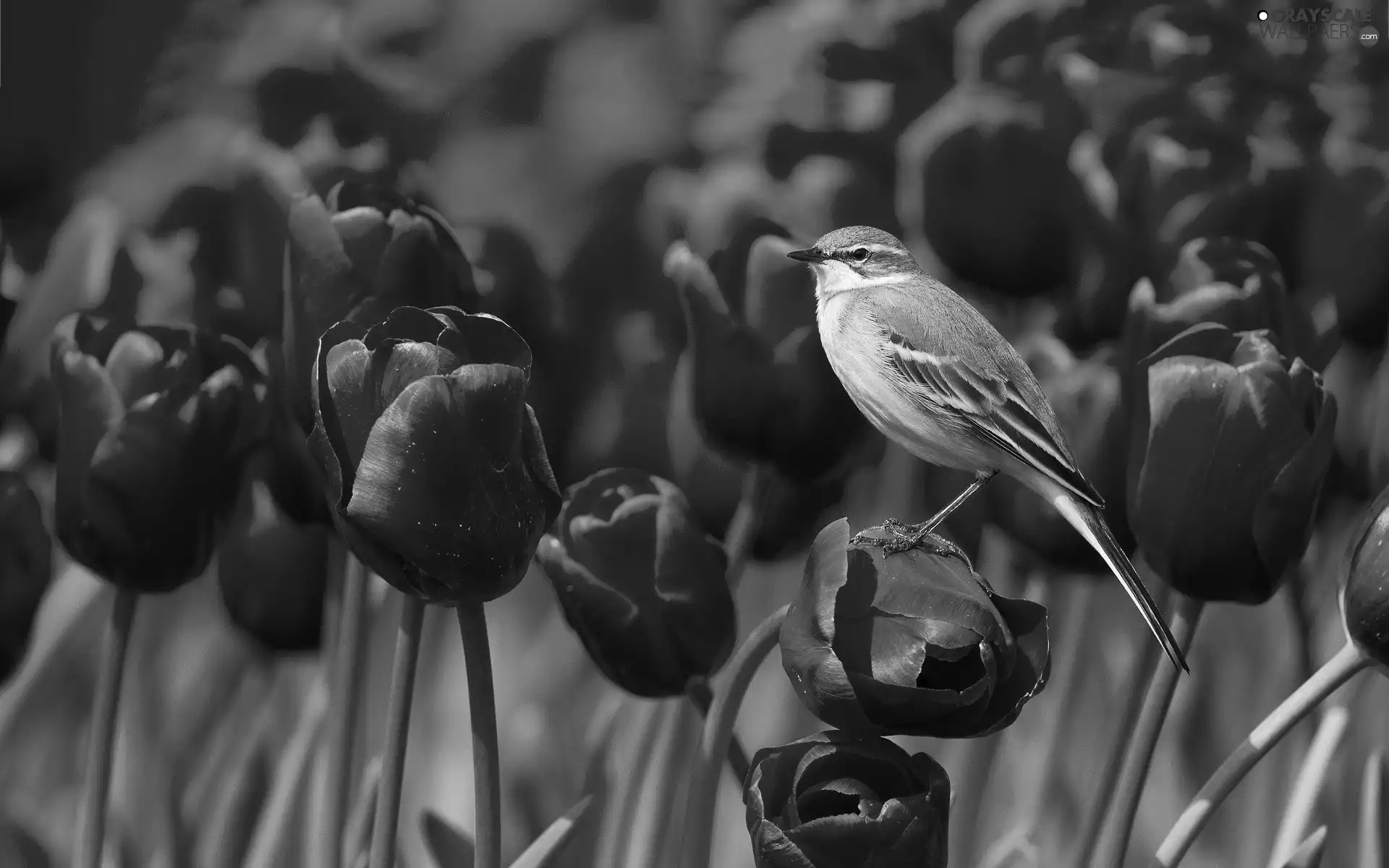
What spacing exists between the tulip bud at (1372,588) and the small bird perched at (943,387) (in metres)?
0.07

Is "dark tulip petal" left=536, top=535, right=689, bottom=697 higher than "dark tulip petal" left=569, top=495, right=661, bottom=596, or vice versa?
"dark tulip petal" left=569, top=495, right=661, bottom=596

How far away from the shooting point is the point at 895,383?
0.68m

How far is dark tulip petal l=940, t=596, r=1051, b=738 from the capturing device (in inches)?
15.9

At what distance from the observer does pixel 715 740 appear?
1.63 ft

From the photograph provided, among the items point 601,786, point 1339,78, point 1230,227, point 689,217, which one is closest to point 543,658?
point 601,786

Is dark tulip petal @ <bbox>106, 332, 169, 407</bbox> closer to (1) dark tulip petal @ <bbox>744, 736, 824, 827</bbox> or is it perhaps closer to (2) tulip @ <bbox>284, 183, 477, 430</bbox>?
(2) tulip @ <bbox>284, 183, 477, 430</bbox>

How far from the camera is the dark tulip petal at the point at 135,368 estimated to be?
0.51 m

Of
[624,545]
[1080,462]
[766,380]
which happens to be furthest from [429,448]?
[1080,462]

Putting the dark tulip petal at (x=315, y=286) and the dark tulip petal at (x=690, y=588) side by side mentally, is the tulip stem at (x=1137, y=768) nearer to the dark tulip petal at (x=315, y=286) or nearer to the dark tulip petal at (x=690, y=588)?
the dark tulip petal at (x=690, y=588)

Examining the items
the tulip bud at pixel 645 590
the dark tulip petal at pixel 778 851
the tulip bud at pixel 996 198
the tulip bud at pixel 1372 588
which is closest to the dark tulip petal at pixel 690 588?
the tulip bud at pixel 645 590

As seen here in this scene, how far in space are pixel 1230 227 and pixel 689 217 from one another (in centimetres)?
48

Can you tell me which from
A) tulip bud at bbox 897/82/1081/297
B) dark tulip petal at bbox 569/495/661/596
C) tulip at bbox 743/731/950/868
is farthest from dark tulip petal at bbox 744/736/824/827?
tulip bud at bbox 897/82/1081/297

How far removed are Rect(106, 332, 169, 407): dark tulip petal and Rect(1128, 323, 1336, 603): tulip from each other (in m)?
0.36

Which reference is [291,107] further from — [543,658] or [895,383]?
[895,383]
